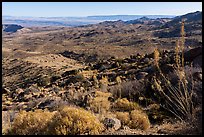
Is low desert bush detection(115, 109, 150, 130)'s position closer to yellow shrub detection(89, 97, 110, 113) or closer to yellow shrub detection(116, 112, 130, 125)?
yellow shrub detection(116, 112, 130, 125)

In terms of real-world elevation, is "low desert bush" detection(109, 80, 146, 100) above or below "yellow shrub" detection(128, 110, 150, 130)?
below

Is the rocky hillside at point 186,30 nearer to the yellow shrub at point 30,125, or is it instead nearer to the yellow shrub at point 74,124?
the yellow shrub at point 30,125

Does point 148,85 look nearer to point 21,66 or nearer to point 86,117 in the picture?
point 86,117

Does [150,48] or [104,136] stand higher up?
[104,136]

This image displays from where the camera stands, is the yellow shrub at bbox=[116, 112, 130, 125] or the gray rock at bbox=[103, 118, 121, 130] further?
the yellow shrub at bbox=[116, 112, 130, 125]

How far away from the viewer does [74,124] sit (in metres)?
5.84

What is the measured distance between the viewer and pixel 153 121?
8266 millimetres

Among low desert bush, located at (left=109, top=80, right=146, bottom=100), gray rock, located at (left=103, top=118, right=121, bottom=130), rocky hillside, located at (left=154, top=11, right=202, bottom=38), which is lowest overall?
rocky hillside, located at (left=154, top=11, right=202, bottom=38)

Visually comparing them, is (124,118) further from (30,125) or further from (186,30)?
(186,30)

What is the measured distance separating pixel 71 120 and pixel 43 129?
0.63 m

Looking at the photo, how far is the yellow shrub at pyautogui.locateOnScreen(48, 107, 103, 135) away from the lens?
5.84m

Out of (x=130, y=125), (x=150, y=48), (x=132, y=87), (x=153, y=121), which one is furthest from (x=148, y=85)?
(x=150, y=48)

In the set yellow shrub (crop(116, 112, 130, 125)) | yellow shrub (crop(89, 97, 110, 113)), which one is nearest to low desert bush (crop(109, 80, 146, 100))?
yellow shrub (crop(89, 97, 110, 113))

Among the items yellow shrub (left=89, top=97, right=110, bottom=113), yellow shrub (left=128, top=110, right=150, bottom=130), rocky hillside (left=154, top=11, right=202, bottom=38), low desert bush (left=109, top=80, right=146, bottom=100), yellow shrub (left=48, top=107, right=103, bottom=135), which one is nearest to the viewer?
yellow shrub (left=48, top=107, right=103, bottom=135)
